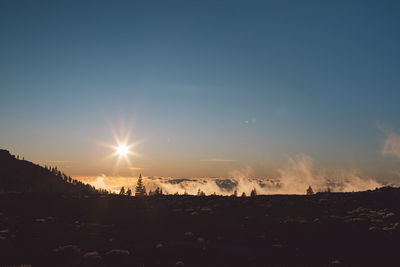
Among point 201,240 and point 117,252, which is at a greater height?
point 201,240

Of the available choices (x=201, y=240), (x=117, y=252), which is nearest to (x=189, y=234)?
(x=201, y=240)

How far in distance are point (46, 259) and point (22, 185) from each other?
8260 inches

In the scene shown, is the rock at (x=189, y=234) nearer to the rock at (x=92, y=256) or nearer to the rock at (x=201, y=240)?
the rock at (x=201, y=240)

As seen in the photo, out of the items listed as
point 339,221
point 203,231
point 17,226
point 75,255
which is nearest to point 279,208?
point 339,221

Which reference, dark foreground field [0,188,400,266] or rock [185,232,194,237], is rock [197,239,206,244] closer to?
dark foreground field [0,188,400,266]

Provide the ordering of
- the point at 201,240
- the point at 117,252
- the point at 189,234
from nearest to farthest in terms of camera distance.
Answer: the point at 117,252 → the point at 201,240 → the point at 189,234

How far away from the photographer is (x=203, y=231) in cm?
2323

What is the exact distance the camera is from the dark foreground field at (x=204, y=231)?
1709 cm

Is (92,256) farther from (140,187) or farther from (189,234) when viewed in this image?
(140,187)

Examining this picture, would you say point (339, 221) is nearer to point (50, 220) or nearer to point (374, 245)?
point (374, 245)

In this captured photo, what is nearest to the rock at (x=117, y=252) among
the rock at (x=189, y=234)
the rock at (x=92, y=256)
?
the rock at (x=92, y=256)

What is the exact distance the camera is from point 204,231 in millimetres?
23234

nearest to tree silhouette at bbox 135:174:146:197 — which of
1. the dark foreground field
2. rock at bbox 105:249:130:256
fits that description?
the dark foreground field

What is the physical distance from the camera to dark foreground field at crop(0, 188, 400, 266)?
17094 mm
